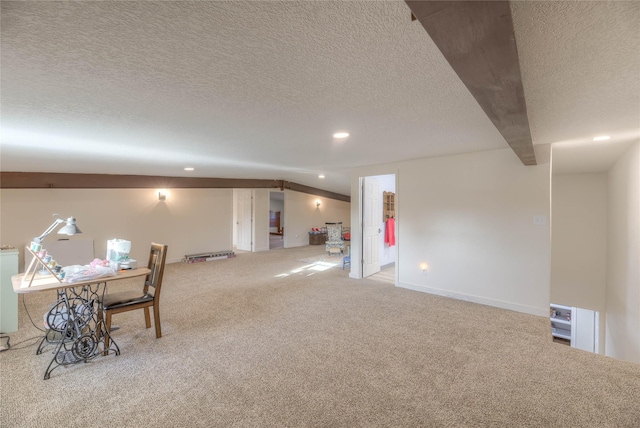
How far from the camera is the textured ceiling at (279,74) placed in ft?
3.53

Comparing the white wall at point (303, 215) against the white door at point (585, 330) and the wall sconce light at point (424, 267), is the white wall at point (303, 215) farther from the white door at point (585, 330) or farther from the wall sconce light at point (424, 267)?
the white door at point (585, 330)

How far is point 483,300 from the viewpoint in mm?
3947

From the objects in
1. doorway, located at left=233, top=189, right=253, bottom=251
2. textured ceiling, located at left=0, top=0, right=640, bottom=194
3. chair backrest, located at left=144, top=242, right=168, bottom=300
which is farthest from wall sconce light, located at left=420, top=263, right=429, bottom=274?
doorway, located at left=233, top=189, right=253, bottom=251

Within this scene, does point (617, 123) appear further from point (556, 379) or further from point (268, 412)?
point (268, 412)

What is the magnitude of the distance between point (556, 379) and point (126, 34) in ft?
11.5

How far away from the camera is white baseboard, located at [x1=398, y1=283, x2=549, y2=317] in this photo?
3.54 meters

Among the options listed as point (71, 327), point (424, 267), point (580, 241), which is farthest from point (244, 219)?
point (580, 241)

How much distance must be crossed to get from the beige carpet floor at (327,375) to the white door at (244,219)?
5348mm

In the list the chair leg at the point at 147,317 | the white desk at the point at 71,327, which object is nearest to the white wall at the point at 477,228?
the chair leg at the point at 147,317

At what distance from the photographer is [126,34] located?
1.17 meters

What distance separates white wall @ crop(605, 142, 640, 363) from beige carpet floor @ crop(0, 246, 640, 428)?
3.88ft

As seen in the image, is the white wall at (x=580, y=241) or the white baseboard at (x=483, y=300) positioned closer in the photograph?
the white baseboard at (x=483, y=300)

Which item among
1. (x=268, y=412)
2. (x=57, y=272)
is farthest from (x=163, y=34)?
(x=57, y=272)

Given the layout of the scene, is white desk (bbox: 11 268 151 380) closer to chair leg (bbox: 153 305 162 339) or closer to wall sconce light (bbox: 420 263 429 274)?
chair leg (bbox: 153 305 162 339)
